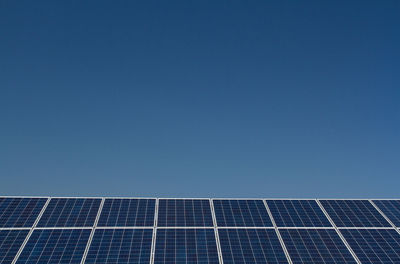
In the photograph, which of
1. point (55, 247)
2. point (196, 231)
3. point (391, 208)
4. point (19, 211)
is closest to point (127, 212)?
point (55, 247)

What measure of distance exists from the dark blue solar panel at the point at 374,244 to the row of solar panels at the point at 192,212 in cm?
97

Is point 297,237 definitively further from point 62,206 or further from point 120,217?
point 62,206

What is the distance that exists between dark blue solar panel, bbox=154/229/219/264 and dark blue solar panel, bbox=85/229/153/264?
97 cm

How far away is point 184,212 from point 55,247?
10664 mm

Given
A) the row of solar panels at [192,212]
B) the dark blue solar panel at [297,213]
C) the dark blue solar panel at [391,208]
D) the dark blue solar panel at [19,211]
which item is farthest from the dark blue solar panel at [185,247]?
the dark blue solar panel at [391,208]

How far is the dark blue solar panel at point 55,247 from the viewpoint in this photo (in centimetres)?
2020

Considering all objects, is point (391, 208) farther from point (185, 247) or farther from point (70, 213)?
point (70, 213)

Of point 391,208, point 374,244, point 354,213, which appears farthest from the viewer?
point 391,208

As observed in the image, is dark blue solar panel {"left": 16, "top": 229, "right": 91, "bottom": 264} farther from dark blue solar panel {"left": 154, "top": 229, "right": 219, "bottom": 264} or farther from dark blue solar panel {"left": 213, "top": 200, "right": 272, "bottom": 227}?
dark blue solar panel {"left": 213, "top": 200, "right": 272, "bottom": 227}

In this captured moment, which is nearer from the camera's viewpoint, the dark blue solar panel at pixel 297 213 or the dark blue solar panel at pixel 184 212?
the dark blue solar panel at pixel 184 212

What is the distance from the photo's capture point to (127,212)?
25.9 m

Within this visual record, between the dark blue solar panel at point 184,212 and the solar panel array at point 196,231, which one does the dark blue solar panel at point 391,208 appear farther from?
→ the dark blue solar panel at point 184,212

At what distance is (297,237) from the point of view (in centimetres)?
2391

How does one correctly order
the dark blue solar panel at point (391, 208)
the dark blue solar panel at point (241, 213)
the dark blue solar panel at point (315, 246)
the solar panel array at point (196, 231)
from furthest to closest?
the dark blue solar panel at point (391, 208) → the dark blue solar panel at point (241, 213) → the dark blue solar panel at point (315, 246) → the solar panel array at point (196, 231)
